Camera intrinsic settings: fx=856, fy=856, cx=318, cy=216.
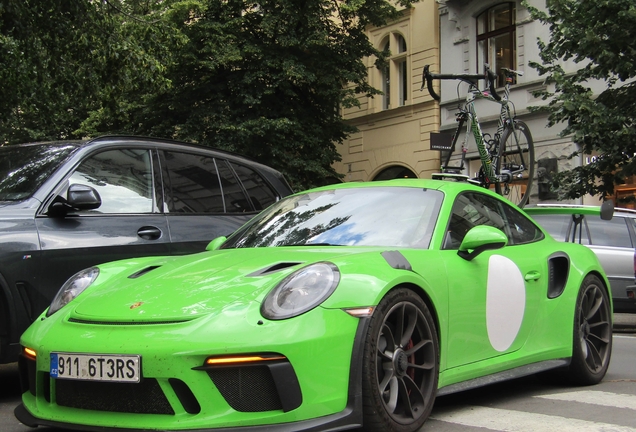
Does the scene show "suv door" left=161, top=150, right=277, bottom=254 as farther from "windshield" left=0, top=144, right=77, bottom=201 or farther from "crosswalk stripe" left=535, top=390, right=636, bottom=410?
"crosswalk stripe" left=535, top=390, right=636, bottom=410

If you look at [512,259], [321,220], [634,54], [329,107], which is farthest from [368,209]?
[329,107]

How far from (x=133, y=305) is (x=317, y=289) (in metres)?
0.83

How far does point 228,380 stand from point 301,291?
1.70 ft

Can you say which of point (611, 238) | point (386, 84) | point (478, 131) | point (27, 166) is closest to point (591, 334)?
point (27, 166)

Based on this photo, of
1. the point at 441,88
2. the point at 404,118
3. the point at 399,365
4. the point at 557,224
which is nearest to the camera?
the point at 399,365

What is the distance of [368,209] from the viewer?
15.9ft

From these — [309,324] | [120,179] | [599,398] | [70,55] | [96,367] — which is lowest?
[599,398]

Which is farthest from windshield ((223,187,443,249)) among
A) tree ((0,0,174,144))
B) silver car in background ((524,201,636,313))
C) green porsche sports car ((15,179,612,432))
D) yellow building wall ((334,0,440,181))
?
yellow building wall ((334,0,440,181))

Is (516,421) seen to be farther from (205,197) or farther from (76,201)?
(205,197)

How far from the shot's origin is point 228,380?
344 centimetres

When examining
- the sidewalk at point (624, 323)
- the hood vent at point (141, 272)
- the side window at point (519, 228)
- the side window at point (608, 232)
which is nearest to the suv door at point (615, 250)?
the side window at point (608, 232)

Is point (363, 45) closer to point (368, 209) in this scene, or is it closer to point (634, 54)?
point (634, 54)

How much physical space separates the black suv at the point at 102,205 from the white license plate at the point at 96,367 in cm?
160

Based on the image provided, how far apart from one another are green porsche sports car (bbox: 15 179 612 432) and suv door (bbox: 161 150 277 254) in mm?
1195
